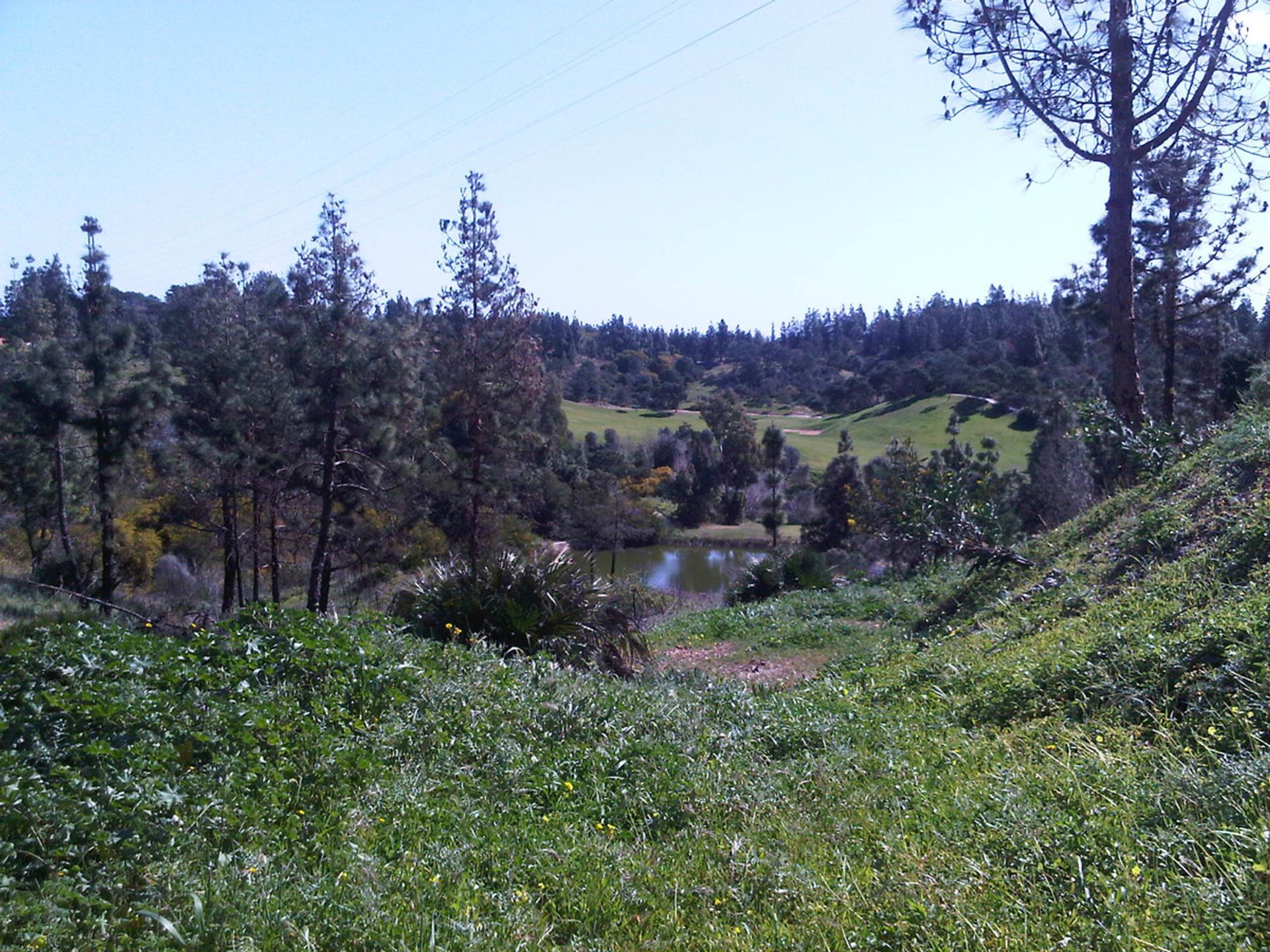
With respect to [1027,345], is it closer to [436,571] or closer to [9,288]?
[9,288]

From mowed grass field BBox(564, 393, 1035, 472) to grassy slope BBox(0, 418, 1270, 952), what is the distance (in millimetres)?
41344

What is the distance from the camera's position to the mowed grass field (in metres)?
54.8

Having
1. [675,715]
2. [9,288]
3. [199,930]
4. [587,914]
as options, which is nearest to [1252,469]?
[675,715]

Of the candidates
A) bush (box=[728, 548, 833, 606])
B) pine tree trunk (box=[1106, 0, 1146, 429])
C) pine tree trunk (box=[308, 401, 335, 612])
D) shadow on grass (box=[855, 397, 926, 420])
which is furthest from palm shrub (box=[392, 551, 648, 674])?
shadow on grass (box=[855, 397, 926, 420])

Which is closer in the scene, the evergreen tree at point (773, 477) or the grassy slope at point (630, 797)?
the grassy slope at point (630, 797)

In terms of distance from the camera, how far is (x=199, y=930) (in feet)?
10.2

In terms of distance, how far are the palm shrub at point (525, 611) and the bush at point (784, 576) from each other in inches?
359

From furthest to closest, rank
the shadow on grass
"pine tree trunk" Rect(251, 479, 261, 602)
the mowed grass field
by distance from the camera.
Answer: the shadow on grass, the mowed grass field, "pine tree trunk" Rect(251, 479, 261, 602)

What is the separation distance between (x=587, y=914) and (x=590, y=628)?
18.1 feet

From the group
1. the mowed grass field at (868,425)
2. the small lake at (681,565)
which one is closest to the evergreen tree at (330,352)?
the small lake at (681,565)

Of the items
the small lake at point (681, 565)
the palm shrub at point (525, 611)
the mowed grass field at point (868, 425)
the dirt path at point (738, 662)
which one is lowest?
the small lake at point (681, 565)

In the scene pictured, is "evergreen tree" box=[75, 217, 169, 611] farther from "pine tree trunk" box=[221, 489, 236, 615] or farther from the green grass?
the green grass

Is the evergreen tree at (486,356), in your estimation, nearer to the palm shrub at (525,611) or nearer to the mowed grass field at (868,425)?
the palm shrub at (525,611)

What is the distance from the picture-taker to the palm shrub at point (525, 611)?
28.3 ft
